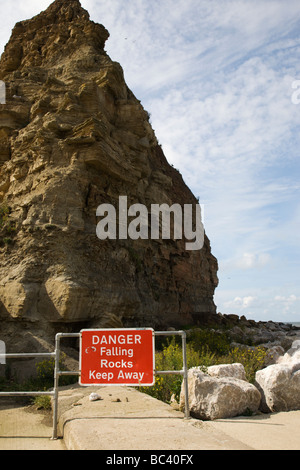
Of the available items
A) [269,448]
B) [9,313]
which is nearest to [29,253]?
[9,313]

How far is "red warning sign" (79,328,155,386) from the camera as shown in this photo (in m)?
4.81

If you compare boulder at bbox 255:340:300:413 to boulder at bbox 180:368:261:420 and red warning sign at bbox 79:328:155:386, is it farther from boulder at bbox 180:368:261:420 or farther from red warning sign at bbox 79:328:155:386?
red warning sign at bbox 79:328:155:386

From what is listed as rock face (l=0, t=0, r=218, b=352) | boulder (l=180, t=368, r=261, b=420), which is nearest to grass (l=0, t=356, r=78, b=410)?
rock face (l=0, t=0, r=218, b=352)

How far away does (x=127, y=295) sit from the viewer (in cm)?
1269

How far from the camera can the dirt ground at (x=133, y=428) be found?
3523 mm

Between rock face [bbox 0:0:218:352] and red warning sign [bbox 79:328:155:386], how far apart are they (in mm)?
5468

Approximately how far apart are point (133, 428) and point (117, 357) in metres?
1.01

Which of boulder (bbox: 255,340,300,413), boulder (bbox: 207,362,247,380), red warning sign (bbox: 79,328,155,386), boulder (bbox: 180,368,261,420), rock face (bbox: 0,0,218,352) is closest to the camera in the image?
red warning sign (bbox: 79,328,155,386)

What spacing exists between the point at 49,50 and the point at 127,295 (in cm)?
1307

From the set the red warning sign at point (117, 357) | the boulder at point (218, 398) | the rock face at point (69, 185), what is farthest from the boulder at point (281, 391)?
the rock face at point (69, 185)

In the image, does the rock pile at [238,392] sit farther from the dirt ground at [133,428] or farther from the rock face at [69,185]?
the rock face at [69,185]

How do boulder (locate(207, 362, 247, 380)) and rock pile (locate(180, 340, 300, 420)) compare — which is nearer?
rock pile (locate(180, 340, 300, 420))

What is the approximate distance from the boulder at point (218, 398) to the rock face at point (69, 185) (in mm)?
5648

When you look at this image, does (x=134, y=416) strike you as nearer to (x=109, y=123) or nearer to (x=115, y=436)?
(x=115, y=436)
